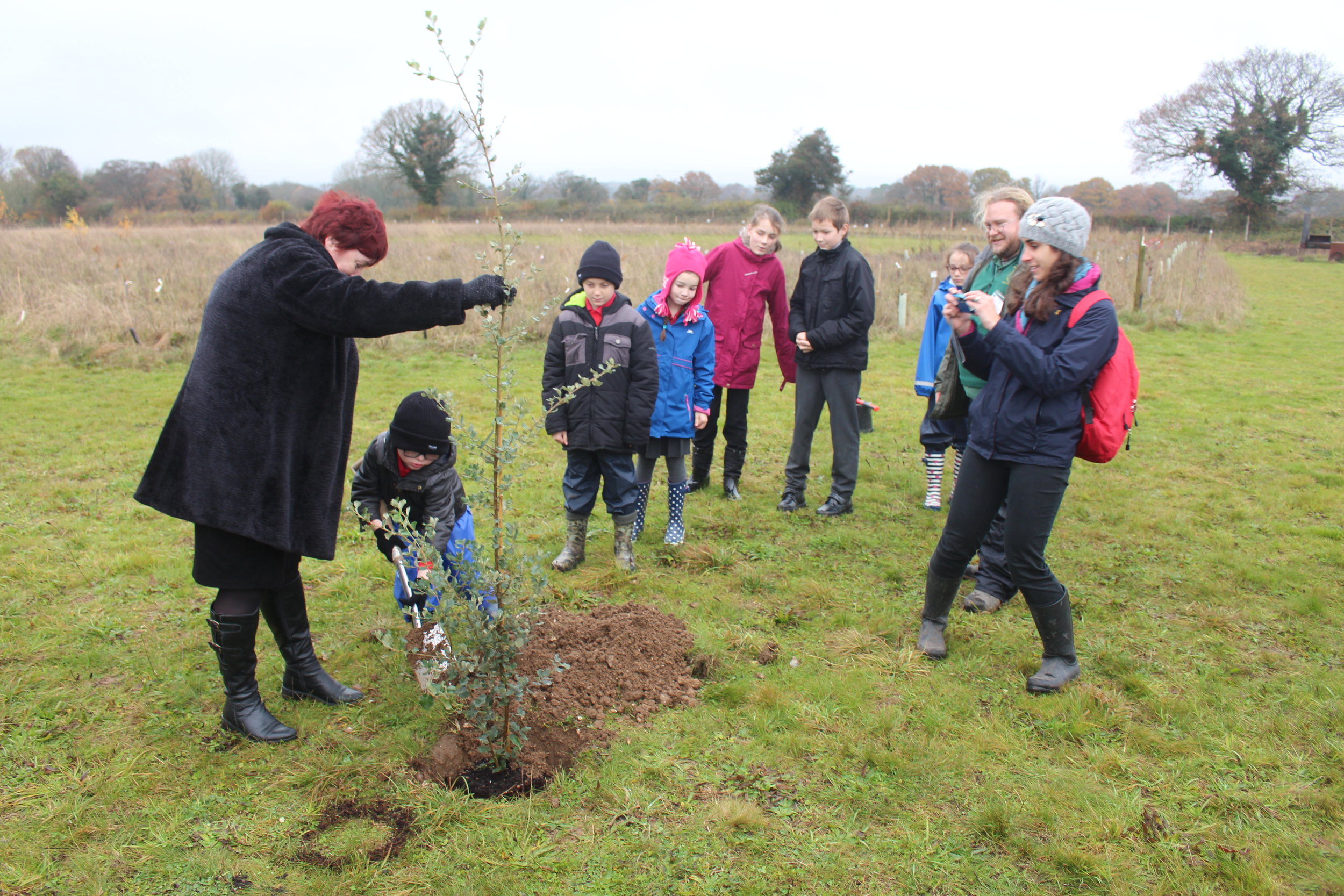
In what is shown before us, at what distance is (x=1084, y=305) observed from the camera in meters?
3.20

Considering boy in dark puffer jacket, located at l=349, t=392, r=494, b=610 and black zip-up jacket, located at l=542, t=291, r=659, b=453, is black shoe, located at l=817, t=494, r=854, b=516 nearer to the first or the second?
black zip-up jacket, located at l=542, t=291, r=659, b=453

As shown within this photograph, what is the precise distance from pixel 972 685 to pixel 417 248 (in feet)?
50.9

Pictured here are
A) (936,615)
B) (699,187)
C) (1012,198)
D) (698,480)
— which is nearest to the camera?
(936,615)

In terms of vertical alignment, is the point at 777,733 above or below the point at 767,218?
below

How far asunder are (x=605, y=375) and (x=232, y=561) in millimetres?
2194

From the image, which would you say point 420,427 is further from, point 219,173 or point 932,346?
point 219,173

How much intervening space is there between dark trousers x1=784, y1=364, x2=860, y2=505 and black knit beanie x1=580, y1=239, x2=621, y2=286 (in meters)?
1.81

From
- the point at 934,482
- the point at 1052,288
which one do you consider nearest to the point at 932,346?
the point at 934,482

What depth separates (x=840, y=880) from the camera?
244 cm

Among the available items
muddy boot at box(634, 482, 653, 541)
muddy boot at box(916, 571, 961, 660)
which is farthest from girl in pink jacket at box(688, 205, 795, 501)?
muddy boot at box(916, 571, 961, 660)

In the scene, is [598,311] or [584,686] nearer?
[584,686]

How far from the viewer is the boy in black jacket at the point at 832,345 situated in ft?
17.4

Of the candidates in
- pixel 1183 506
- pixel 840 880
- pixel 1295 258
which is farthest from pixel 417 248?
pixel 1295 258

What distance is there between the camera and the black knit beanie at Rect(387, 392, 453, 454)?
10.4 feet
